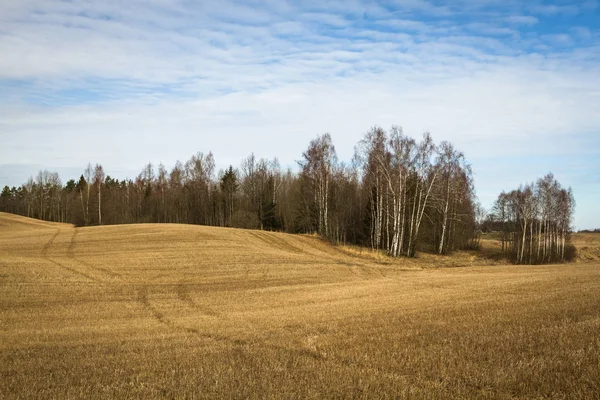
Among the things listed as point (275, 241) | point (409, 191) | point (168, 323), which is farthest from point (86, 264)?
point (409, 191)

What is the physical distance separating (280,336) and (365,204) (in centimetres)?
6477

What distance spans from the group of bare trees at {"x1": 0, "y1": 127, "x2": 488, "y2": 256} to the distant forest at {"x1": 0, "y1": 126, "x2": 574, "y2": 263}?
172 millimetres

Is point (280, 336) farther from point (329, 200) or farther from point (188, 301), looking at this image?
point (329, 200)

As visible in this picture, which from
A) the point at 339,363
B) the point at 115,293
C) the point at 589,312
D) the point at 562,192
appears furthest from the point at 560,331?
the point at 562,192

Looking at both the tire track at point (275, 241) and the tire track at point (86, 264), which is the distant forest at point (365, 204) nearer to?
the tire track at point (275, 241)

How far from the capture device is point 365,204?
76.9 meters

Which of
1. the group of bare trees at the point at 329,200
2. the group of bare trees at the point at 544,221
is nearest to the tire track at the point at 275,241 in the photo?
the group of bare trees at the point at 329,200

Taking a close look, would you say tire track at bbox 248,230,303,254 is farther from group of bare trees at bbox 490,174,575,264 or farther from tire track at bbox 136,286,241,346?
group of bare trees at bbox 490,174,575,264

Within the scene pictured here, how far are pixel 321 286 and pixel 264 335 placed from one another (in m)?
16.8

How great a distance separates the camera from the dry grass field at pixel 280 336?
7.83 meters

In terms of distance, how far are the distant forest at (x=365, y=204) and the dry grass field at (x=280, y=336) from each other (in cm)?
2629

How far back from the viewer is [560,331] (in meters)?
11.1

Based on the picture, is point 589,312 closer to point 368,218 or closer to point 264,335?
point 264,335


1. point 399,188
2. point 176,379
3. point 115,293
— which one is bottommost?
point 115,293
